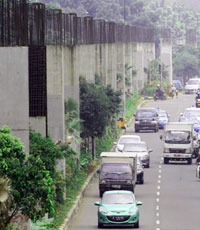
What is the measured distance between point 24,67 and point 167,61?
97464 millimetres

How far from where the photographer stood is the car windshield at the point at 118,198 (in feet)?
121

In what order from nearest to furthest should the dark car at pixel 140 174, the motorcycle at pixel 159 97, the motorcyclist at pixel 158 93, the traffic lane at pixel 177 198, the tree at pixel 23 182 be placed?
the tree at pixel 23 182 < the traffic lane at pixel 177 198 < the dark car at pixel 140 174 < the motorcycle at pixel 159 97 < the motorcyclist at pixel 158 93

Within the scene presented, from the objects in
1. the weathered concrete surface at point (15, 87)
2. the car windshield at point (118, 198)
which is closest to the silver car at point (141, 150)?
the car windshield at point (118, 198)

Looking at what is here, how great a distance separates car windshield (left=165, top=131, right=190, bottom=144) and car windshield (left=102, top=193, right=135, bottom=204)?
819 inches

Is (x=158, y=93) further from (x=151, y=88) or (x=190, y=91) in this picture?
(x=190, y=91)

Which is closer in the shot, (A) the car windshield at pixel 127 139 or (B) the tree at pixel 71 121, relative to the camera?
(B) the tree at pixel 71 121

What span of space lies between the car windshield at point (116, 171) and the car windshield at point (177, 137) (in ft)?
43.2

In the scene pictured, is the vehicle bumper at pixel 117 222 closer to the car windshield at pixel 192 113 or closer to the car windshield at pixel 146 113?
the car windshield at pixel 146 113

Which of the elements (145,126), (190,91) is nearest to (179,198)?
(145,126)

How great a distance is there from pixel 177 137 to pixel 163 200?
1501cm

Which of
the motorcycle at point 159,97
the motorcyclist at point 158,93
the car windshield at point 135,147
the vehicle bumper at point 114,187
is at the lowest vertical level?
the motorcycle at point 159,97

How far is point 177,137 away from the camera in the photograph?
58.2 meters

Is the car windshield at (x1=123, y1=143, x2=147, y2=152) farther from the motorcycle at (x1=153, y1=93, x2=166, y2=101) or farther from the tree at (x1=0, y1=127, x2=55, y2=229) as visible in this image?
the motorcycle at (x1=153, y1=93, x2=166, y2=101)

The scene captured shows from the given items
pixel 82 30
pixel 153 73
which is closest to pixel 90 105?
pixel 82 30
